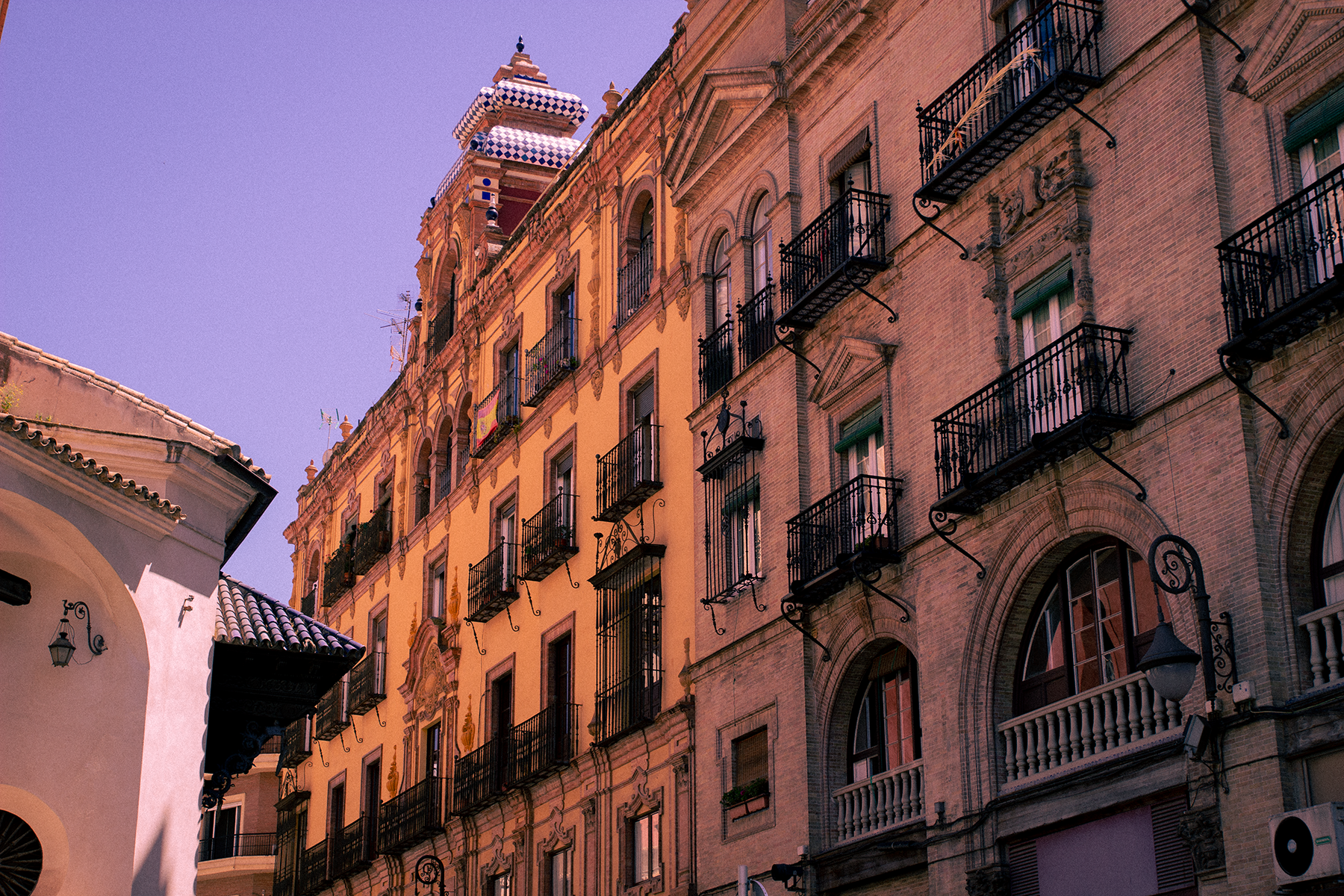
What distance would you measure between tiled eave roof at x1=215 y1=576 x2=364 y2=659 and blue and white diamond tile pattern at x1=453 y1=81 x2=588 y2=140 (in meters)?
24.4

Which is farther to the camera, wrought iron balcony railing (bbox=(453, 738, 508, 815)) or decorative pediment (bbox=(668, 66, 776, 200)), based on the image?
wrought iron balcony railing (bbox=(453, 738, 508, 815))

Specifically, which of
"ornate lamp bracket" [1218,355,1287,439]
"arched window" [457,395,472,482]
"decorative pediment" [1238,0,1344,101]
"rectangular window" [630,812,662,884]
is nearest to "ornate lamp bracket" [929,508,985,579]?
"ornate lamp bracket" [1218,355,1287,439]

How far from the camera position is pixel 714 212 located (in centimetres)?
2827

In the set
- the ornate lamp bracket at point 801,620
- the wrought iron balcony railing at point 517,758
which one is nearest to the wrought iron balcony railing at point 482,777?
the wrought iron balcony railing at point 517,758

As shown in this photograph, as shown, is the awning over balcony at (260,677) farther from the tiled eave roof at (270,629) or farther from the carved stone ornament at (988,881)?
the carved stone ornament at (988,881)

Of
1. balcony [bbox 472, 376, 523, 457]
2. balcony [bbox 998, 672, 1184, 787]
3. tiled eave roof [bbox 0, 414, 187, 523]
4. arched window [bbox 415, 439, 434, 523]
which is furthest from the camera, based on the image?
arched window [bbox 415, 439, 434, 523]

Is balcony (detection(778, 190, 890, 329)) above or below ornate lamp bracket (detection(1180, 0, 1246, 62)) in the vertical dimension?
above

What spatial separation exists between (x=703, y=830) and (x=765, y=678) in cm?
260

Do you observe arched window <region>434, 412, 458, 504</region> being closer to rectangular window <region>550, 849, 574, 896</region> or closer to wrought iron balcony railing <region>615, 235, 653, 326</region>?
wrought iron balcony railing <region>615, 235, 653, 326</region>

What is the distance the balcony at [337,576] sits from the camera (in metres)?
46.1

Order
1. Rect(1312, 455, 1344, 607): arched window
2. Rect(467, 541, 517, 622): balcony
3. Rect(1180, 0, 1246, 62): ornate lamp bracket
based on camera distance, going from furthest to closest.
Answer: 1. Rect(467, 541, 517, 622): balcony
2. Rect(1180, 0, 1246, 62): ornate lamp bracket
3. Rect(1312, 455, 1344, 607): arched window

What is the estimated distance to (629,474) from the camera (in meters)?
29.6

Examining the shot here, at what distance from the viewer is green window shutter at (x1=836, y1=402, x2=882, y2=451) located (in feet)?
74.8

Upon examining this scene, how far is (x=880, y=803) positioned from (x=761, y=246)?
366 inches
